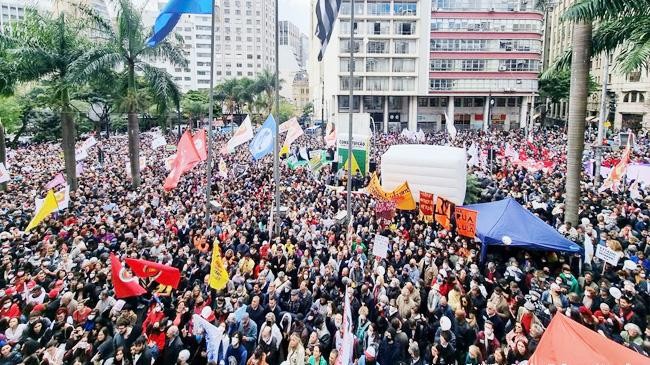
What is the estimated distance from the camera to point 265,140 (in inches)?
712

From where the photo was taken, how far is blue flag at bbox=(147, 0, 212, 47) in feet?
45.6

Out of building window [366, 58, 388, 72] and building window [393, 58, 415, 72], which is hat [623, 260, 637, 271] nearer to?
building window [366, 58, 388, 72]

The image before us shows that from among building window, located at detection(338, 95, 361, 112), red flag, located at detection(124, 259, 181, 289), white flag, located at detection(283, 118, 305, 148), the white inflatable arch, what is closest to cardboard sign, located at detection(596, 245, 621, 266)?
the white inflatable arch

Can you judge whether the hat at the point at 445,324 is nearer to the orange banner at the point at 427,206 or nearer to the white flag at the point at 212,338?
the white flag at the point at 212,338

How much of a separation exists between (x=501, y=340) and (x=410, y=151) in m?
9.99

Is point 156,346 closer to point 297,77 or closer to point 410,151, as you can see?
point 410,151

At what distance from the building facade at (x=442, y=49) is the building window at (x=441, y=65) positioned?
0.12 meters

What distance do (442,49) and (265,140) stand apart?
163 feet

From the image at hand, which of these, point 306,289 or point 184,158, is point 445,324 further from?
point 184,158

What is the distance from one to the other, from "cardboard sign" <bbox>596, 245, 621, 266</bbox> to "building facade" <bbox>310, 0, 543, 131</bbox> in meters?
53.0

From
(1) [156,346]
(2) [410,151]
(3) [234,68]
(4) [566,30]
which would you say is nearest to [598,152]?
(2) [410,151]

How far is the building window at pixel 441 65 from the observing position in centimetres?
6278

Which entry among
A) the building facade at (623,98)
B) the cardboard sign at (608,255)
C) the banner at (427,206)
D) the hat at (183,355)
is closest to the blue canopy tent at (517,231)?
the cardboard sign at (608,255)

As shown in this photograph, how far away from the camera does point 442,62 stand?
62.8 meters
